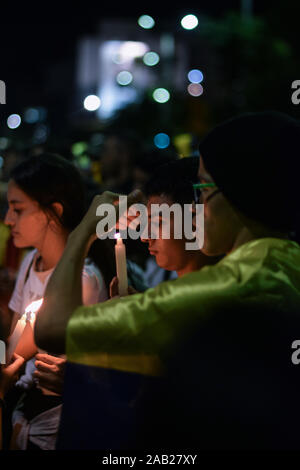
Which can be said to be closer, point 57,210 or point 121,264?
point 121,264

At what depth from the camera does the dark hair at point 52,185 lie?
3420mm

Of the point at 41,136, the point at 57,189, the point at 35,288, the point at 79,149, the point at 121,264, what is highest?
the point at 41,136

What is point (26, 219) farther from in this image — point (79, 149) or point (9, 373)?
point (79, 149)

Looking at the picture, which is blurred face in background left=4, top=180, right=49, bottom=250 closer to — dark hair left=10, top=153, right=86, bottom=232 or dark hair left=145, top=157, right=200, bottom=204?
dark hair left=10, top=153, right=86, bottom=232

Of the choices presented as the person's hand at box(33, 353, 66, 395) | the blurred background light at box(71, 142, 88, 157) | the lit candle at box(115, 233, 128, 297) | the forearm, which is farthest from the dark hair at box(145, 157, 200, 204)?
the blurred background light at box(71, 142, 88, 157)

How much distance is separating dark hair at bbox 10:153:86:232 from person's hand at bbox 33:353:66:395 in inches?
39.7

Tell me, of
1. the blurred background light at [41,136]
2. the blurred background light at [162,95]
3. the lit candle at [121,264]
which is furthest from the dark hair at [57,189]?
the blurred background light at [162,95]

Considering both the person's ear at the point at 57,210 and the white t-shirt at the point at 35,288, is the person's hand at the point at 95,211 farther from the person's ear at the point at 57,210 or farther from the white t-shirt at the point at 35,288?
the person's ear at the point at 57,210

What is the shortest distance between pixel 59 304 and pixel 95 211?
0.35 m

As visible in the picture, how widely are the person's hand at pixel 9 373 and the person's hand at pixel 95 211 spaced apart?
2.52ft

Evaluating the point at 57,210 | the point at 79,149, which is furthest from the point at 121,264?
the point at 79,149

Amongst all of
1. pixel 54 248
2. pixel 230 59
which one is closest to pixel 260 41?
→ pixel 230 59

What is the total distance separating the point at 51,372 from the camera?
2.59m

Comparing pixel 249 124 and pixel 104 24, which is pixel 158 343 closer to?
pixel 249 124
